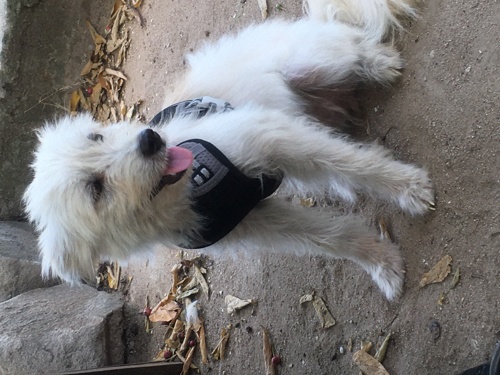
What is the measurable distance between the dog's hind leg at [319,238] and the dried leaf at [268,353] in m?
0.76

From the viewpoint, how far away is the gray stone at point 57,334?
12.0ft

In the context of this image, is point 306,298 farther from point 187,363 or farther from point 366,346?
point 187,363

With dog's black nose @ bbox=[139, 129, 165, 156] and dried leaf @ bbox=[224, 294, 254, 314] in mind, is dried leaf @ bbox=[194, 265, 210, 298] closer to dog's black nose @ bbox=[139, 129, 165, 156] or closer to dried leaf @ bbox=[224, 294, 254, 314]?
dried leaf @ bbox=[224, 294, 254, 314]

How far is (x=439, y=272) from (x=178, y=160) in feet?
4.13

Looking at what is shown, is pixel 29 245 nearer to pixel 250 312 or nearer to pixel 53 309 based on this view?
pixel 53 309

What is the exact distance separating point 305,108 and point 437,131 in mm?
757

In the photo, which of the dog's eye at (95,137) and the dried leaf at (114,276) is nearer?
the dog's eye at (95,137)

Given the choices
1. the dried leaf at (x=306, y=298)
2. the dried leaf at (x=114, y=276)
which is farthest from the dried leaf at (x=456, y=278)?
the dried leaf at (x=114, y=276)

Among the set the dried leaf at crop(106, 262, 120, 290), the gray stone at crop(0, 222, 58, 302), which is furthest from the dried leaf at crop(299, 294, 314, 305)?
the gray stone at crop(0, 222, 58, 302)

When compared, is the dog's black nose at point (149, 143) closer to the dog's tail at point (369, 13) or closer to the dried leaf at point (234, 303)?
the dog's tail at point (369, 13)

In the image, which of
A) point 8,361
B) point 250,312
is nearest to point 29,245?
point 8,361

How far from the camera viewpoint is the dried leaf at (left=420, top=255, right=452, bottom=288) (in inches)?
92.9

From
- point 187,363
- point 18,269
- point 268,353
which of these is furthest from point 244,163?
point 18,269

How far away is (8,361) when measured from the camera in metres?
3.67
